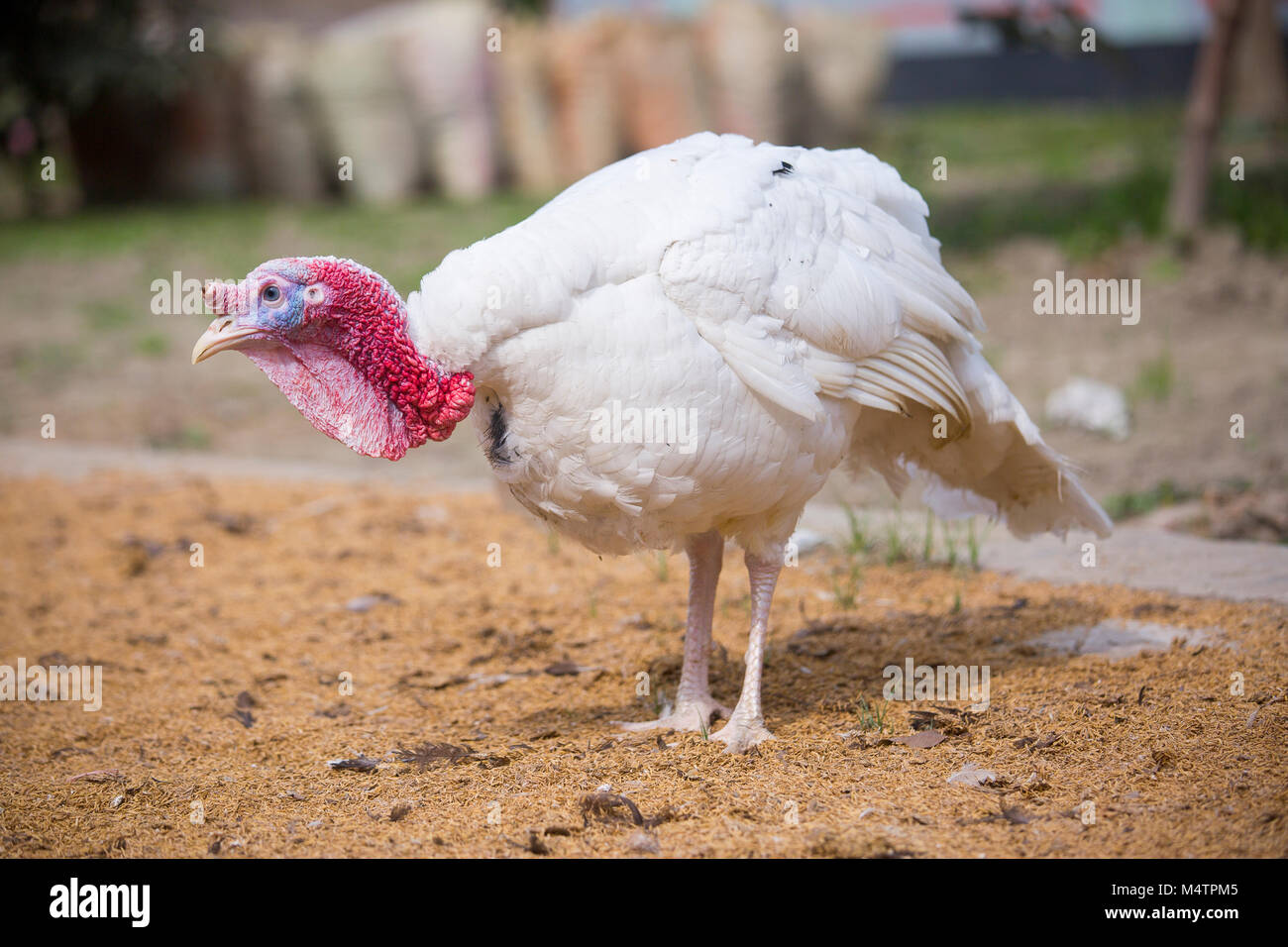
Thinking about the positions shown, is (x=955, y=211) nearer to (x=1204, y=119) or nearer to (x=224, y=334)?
(x=1204, y=119)

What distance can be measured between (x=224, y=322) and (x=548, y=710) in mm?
1702

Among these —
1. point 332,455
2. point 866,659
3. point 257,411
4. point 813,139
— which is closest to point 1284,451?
point 866,659

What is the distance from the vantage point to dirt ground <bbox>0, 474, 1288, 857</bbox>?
3.24 meters

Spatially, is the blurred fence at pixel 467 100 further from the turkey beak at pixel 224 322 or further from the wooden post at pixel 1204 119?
the turkey beak at pixel 224 322

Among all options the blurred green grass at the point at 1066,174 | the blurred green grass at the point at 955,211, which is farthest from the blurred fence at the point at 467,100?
the blurred green grass at the point at 1066,174

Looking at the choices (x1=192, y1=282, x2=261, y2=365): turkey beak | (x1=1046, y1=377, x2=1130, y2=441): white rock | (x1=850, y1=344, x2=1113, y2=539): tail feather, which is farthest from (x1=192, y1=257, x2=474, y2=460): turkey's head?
(x1=1046, y1=377, x2=1130, y2=441): white rock

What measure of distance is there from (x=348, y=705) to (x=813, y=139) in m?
12.3

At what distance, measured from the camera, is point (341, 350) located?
3.49 m

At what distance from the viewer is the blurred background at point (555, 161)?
27.9ft

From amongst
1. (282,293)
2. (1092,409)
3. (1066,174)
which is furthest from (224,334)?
(1066,174)

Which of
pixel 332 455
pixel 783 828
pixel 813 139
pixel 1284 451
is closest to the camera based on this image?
pixel 783 828

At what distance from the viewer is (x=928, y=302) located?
3.93 meters

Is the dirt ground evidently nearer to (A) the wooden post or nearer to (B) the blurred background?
(B) the blurred background

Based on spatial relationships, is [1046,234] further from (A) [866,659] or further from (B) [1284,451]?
(A) [866,659]
